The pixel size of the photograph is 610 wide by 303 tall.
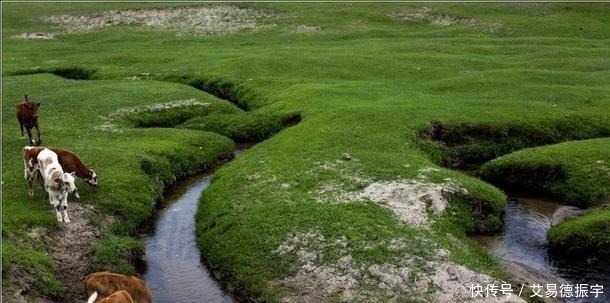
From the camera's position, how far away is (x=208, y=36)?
261 feet

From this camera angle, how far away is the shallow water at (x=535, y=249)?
20386 mm

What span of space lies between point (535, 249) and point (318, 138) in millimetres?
13189

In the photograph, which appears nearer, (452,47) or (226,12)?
(452,47)

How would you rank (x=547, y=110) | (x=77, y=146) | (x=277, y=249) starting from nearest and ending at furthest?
(x=277, y=249), (x=77, y=146), (x=547, y=110)

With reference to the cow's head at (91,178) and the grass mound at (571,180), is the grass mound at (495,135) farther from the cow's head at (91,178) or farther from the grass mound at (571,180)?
the cow's head at (91,178)

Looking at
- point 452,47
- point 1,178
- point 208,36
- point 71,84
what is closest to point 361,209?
point 1,178

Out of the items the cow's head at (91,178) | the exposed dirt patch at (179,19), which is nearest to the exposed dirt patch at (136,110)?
the cow's head at (91,178)

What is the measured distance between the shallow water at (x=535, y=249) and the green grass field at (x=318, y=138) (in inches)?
36.2

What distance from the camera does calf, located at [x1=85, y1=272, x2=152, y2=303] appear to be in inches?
658

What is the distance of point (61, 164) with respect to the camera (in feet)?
80.6

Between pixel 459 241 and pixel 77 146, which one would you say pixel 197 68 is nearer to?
pixel 77 146

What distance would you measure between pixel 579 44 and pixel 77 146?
5295 centimetres

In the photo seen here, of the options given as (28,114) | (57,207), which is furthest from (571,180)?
(28,114)

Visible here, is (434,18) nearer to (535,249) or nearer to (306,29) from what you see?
(306,29)
